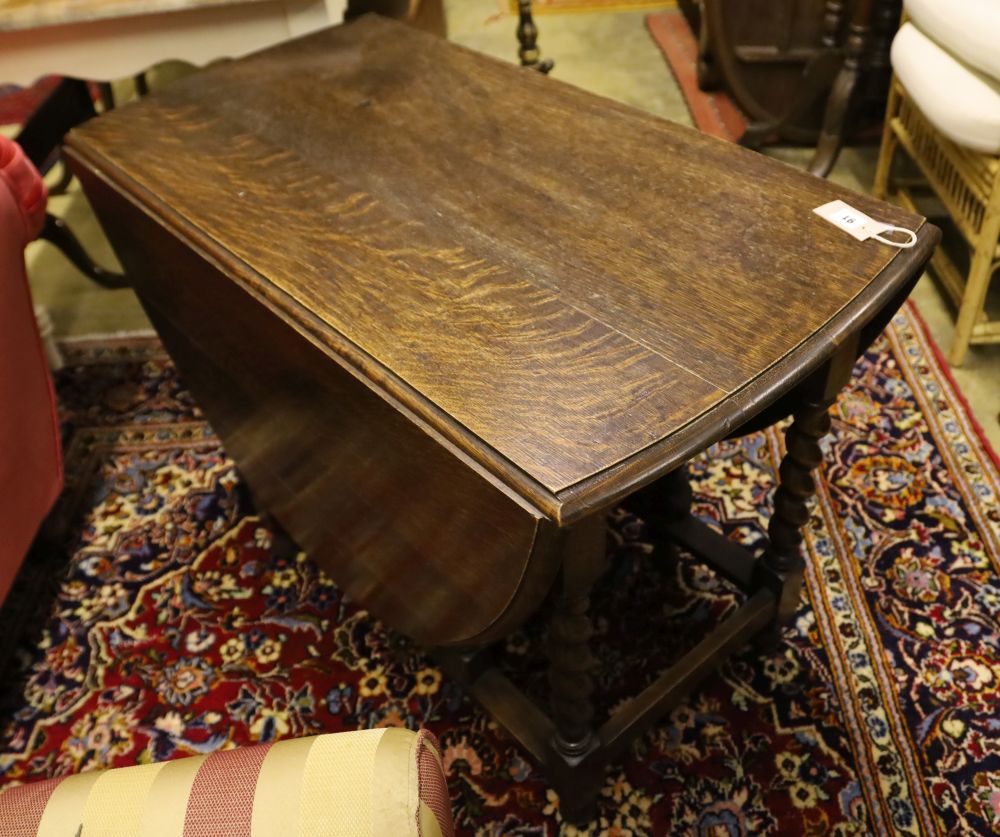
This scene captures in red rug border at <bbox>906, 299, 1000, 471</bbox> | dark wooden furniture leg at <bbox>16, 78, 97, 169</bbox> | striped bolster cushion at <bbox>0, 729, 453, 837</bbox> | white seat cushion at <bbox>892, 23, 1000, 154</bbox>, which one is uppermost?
white seat cushion at <bbox>892, 23, 1000, 154</bbox>

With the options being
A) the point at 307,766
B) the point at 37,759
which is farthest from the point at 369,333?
the point at 37,759

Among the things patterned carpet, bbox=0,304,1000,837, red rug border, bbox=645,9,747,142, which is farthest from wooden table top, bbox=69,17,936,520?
red rug border, bbox=645,9,747,142

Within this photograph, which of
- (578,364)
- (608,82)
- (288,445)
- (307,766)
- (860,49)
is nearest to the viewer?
(307,766)

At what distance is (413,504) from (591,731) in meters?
0.38

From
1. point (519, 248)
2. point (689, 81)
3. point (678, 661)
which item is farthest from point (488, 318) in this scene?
point (689, 81)

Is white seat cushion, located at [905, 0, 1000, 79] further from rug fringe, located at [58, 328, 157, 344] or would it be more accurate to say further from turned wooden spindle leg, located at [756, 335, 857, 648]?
rug fringe, located at [58, 328, 157, 344]

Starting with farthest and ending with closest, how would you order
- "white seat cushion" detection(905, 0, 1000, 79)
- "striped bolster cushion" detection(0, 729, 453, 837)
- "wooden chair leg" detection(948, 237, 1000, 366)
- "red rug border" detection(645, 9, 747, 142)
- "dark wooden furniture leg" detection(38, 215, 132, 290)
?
"red rug border" detection(645, 9, 747, 142) < "dark wooden furniture leg" detection(38, 215, 132, 290) < "wooden chair leg" detection(948, 237, 1000, 366) < "white seat cushion" detection(905, 0, 1000, 79) < "striped bolster cushion" detection(0, 729, 453, 837)

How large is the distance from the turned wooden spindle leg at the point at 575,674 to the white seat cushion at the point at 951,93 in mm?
1124

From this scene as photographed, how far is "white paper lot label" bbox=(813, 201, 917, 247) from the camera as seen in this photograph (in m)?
0.95

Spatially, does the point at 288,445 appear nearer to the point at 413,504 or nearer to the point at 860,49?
Answer: the point at 413,504

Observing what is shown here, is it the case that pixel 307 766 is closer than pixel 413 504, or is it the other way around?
pixel 307 766

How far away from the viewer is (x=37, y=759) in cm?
131

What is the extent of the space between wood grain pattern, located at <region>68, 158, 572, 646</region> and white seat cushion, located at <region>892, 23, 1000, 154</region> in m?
1.22

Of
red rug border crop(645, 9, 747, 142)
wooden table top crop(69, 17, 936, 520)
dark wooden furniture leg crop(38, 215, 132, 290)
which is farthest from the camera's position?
red rug border crop(645, 9, 747, 142)
